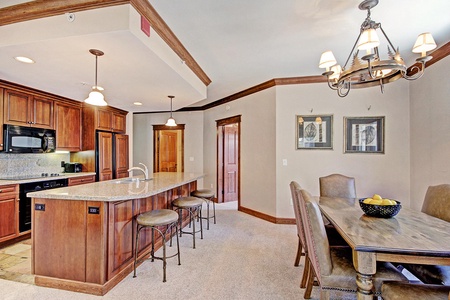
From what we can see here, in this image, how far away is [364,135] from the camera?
13.2ft

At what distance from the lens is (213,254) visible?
9.87 feet

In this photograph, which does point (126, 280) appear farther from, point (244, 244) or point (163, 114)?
point (163, 114)

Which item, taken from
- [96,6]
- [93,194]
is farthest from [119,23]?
Answer: [93,194]

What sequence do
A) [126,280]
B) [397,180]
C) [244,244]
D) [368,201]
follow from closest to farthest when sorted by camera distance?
[368,201] < [126,280] < [244,244] < [397,180]

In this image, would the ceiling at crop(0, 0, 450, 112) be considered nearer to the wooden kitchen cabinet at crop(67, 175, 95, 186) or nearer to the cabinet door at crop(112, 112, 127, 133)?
the cabinet door at crop(112, 112, 127, 133)

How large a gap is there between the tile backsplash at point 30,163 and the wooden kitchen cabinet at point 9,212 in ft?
2.45

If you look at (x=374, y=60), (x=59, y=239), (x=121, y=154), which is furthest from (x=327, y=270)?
(x=121, y=154)

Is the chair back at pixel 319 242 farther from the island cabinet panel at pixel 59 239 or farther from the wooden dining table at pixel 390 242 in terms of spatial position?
the island cabinet panel at pixel 59 239

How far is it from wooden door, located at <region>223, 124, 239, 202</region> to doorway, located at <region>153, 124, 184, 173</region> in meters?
1.28

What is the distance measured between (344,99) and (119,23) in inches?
144

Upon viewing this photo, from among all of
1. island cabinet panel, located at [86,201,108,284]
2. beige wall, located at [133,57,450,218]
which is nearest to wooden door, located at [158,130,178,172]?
beige wall, located at [133,57,450,218]

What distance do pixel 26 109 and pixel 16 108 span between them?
0.51 ft

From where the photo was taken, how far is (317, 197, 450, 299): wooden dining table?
4.65 feet

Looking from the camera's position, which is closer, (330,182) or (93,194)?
(93,194)
